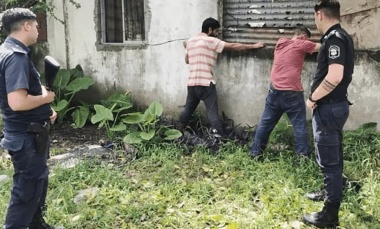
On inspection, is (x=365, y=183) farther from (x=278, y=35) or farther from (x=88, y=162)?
(x=88, y=162)

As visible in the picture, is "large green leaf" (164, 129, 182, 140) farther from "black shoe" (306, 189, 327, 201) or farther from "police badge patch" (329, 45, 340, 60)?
"police badge patch" (329, 45, 340, 60)

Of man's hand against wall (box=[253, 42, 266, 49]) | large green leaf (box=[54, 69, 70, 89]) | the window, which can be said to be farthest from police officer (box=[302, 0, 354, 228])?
large green leaf (box=[54, 69, 70, 89])

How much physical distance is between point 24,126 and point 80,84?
13.8 ft

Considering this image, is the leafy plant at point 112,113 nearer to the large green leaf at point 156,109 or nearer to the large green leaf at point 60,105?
the large green leaf at point 156,109

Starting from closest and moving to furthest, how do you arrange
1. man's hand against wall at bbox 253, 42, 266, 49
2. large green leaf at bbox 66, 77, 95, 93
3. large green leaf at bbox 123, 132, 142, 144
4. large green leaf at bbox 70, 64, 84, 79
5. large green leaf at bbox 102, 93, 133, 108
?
man's hand against wall at bbox 253, 42, 266, 49 → large green leaf at bbox 123, 132, 142, 144 → large green leaf at bbox 102, 93, 133, 108 → large green leaf at bbox 66, 77, 95, 93 → large green leaf at bbox 70, 64, 84, 79

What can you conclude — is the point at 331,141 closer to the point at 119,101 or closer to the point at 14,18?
the point at 14,18

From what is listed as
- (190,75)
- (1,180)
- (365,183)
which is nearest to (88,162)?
(1,180)

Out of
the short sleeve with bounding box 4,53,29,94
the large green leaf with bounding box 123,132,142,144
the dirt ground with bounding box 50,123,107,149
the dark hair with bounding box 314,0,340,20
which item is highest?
the dark hair with bounding box 314,0,340,20

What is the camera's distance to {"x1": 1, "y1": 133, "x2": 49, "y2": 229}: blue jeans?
316 centimetres

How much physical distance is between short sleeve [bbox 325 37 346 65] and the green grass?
1.44 m

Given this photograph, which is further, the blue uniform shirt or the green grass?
the green grass

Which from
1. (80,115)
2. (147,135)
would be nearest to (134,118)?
(147,135)

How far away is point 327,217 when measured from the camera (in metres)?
3.56

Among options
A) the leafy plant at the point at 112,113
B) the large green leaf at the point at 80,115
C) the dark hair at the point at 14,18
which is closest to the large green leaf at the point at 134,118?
the leafy plant at the point at 112,113
